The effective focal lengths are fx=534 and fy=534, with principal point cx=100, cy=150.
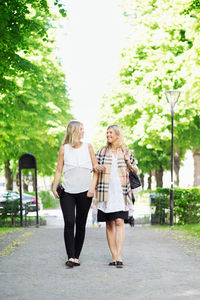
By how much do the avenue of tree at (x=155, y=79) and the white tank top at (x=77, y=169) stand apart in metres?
16.3

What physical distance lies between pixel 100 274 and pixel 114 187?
130 cm

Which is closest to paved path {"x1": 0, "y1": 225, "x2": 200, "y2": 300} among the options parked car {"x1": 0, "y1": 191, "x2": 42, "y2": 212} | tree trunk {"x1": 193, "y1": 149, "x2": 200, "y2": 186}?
parked car {"x1": 0, "y1": 191, "x2": 42, "y2": 212}

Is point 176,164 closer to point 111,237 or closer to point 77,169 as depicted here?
point 111,237

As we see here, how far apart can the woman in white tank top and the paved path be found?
1.33ft

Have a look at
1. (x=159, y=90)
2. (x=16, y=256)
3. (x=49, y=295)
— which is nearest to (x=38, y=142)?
(x=159, y=90)

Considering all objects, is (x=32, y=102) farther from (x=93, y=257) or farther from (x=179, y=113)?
(x=93, y=257)

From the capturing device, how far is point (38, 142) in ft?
92.3

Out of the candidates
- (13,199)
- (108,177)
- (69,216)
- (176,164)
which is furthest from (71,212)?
(176,164)

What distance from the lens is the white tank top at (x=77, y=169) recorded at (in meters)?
7.27

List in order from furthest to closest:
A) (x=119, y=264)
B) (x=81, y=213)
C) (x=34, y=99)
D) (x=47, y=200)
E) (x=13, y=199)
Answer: (x=47, y=200)
(x=34, y=99)
(x=13, y=199)
(x=81, y=213)
(x=119, y=264)

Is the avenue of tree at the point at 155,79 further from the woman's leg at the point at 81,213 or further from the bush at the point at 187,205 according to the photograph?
the woman's leg at the point at 81,213

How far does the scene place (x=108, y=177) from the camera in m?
7.38

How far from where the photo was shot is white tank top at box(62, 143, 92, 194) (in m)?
7.27

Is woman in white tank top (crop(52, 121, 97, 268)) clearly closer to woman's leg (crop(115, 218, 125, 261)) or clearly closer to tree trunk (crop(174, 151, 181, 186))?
woman's leg (crop(115, 218, 125, 261))
